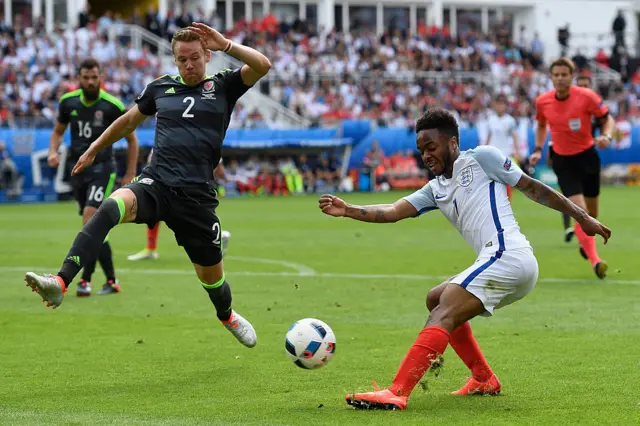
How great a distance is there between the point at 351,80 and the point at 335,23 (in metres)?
11.3

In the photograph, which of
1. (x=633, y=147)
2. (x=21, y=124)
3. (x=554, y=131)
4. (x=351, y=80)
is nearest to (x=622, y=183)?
(x=633, y=147)

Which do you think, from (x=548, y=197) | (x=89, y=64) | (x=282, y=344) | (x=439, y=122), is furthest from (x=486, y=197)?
(x=89, y=64)

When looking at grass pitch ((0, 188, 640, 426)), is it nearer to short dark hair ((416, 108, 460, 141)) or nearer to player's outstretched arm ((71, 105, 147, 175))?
player's outstretched arm ((71, 105, 147, 175))

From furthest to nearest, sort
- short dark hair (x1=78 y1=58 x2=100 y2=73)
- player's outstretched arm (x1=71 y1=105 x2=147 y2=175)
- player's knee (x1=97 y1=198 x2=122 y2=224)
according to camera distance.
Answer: short dark hair (x1=78 y1=58 x2=100 y2=73), player's outstretched arm (x1=71 y1=105 x2=147 y2=175), player's knee (x1=97 y1=198 x2=122 y2=224)

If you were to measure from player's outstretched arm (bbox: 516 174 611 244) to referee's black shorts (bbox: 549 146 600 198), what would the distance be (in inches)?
290

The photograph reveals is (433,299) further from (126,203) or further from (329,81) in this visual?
(329,81)

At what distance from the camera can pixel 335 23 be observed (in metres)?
54.9

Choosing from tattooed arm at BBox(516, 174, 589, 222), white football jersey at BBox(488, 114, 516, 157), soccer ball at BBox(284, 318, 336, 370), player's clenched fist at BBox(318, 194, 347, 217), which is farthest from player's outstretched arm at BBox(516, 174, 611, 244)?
white football jersey at BBox(488, 114, 516, 157)

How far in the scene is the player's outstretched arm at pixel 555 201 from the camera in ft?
21.6

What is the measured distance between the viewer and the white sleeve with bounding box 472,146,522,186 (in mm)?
6488

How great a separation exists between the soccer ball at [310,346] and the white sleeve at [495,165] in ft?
5.01

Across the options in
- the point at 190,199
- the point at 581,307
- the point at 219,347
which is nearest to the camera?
the point at 190,199

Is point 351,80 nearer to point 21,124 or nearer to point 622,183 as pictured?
point 622,183

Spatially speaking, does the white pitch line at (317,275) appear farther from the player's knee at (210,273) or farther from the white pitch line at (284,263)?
the player's knee at (210,273)
